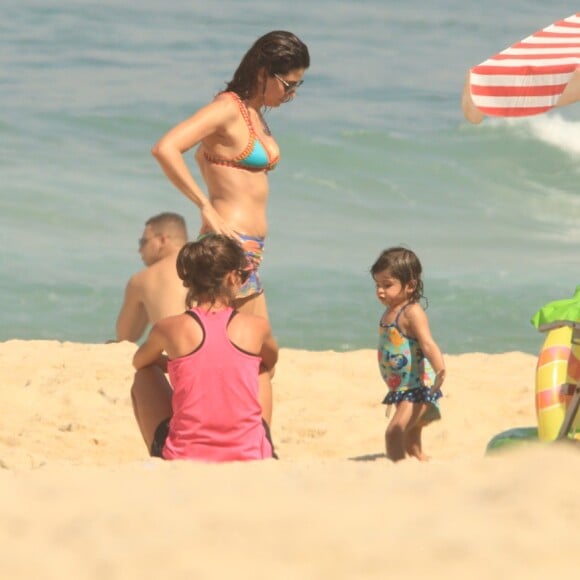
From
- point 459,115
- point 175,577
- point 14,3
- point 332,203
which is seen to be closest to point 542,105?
point 175,577

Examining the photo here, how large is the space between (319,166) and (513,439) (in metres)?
13.4

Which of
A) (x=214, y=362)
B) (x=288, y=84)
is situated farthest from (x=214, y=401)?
(x=288, y=84)

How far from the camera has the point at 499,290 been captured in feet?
45.7

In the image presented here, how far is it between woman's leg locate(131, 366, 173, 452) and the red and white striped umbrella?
1.56 metres

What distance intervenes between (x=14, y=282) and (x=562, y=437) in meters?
9.64

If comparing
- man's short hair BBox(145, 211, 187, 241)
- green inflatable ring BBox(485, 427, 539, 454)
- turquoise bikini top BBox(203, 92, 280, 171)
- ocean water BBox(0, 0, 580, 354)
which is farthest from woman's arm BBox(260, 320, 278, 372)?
ocean water BBox(0, 0, 580, 354)

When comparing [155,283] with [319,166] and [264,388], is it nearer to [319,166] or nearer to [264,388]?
[264,388]

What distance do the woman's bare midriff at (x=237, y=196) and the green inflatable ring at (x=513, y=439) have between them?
3.94 ft

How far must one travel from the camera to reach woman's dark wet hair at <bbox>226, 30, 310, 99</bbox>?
529 cm

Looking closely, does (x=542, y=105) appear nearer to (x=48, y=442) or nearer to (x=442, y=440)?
(x=442, y=440)

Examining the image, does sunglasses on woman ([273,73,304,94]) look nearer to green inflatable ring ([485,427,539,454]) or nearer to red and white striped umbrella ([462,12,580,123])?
red and white striped umbrella ([462,12,580,123])

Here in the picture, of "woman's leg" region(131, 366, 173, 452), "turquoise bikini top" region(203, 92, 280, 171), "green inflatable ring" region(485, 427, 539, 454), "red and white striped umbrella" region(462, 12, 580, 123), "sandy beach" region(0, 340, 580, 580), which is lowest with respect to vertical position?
"green inflatable ring" region(485, 427, 539, 454)

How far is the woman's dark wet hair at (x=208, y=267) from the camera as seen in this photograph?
15.6 feet

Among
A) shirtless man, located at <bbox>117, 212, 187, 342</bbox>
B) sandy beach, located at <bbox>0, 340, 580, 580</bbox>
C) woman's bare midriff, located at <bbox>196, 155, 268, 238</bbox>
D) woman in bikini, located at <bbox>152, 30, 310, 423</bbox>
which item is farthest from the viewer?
shirtless man, located at <bbox>117, 212, 187, 342</bbox>
